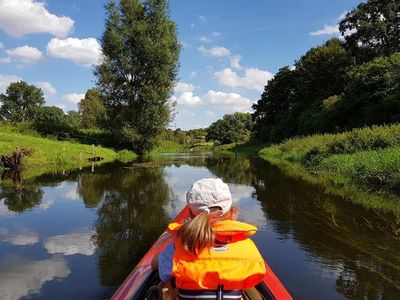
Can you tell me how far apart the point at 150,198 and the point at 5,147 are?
12.0m

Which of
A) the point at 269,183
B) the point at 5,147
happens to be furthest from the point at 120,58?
the point at 269,183

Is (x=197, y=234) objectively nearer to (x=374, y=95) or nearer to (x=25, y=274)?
(x=25, y=274)

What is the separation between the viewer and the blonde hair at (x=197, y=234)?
8.47 ft

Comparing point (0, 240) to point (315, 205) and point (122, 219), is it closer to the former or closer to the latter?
point (122, 219)

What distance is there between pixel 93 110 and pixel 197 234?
151 ft

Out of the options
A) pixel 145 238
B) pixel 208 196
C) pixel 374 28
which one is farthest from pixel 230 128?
pixel 208 196

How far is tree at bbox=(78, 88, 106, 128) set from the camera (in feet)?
112

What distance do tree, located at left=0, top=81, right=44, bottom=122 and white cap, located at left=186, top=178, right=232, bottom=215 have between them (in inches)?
3606

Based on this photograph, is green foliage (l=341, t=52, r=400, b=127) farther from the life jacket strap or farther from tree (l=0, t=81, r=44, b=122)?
tree (l=0, t=81, r=44, b=122)

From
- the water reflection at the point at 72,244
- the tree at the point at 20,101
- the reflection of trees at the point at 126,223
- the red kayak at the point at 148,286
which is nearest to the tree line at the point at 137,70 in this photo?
the reflection of trees at the point at 126,223

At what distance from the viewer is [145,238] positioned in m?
7.36

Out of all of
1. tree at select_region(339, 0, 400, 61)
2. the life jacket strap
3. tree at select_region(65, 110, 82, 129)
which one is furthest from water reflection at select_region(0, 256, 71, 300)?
tree at select_region(65, 110, 82, 129)

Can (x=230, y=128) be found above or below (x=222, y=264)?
above

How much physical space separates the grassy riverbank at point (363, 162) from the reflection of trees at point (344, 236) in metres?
1.17
